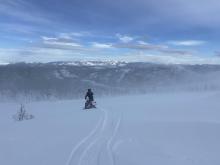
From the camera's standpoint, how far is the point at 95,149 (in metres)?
12.0

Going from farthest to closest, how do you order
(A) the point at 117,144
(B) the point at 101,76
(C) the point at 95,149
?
(B) the point at 101,76, (A) the point at 117,144, (C) the point at 95,149

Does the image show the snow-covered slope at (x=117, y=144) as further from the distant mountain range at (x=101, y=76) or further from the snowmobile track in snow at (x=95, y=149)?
the distant mountain range at (x=101, y=76)

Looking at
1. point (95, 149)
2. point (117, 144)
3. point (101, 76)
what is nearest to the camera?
point (95, 149)

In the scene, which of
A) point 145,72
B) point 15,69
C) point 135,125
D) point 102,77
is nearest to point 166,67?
point 145,72

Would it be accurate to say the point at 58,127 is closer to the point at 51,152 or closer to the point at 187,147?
the point at 51,152

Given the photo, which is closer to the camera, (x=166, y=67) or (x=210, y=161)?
(x=210, y=161)

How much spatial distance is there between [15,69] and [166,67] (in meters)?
73.8

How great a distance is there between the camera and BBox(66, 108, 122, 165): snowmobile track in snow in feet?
34.6

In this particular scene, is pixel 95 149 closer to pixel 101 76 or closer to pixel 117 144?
pixel 117 144

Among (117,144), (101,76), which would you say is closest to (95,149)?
(117,144)

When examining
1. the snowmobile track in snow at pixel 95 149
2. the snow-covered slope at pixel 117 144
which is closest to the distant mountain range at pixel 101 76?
the snow-covered slope at pixel 117 144

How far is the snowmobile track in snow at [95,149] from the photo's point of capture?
34.6 ft

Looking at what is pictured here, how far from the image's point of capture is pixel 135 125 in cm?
1745

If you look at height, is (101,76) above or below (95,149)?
below
